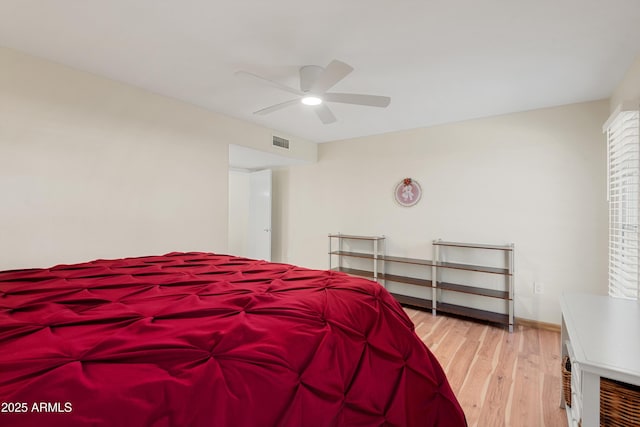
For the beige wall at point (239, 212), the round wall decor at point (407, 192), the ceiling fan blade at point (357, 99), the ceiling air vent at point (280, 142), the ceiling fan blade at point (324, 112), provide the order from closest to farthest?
the ceiling fan blade at point (357, 99) → the ceiling fan blade at point (324, 112) → the round wall decor at point (407, 192) → the ceiling air vent at point (280, 142) → the beige wall at point (239, 212)

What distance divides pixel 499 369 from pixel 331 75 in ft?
8.45

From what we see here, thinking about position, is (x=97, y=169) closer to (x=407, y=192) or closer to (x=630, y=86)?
(x=407, y=192)

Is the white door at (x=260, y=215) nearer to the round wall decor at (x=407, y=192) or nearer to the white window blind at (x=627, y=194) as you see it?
the round wall decor at (x=407, y=192)

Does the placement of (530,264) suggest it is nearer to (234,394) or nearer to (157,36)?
(234,394)

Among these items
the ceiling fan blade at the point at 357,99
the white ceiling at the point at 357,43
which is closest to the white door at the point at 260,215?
the white ceiling at the point at 357,43

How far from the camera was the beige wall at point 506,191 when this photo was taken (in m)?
3.01

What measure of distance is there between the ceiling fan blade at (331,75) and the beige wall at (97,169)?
1.71 meters

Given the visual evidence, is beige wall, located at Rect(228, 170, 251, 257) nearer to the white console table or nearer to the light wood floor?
the light wood floor

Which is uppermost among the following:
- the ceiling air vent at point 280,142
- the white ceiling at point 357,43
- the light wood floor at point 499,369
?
the white ceiling at point 357,43

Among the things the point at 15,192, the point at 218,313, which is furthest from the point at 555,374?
the point at 15,192

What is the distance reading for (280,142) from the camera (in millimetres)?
4250

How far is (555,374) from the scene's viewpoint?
2.28 meters

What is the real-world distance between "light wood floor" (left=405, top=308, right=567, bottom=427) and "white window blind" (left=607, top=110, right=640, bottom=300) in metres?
0.82

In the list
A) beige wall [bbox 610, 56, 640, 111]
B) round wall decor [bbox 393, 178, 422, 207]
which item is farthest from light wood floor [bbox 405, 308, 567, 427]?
beige wall [bbox 610, 56, 640, 111]
